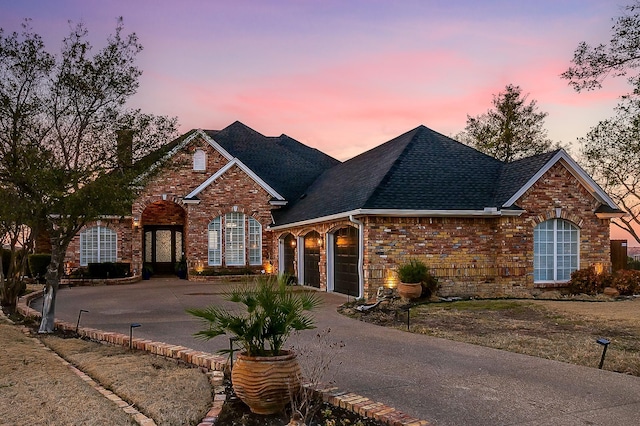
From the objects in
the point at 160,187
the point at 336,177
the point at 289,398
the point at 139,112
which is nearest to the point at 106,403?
the point at 289,398

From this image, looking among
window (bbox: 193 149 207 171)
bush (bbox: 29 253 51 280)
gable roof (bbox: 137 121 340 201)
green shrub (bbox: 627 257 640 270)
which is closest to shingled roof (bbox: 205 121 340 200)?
gable roof (bbox: 137 121 340 201)

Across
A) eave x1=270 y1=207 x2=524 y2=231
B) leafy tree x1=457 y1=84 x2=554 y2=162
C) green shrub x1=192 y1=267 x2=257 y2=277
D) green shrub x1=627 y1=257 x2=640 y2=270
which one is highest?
leafy tree x1=457 y1=84 x2=554 y2=162

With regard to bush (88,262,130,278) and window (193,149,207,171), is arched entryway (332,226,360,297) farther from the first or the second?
bush (88,262,130,278)

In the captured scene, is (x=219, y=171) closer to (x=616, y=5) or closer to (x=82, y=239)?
(x=82, y=239)

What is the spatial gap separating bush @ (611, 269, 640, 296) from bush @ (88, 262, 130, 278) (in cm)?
1914

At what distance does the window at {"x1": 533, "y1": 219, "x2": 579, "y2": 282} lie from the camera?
17016 mm

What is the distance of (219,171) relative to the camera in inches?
973

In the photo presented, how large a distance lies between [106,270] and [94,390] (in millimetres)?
18988

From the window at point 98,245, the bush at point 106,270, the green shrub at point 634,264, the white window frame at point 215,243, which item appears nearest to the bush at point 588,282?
the green shrub at point 634,264

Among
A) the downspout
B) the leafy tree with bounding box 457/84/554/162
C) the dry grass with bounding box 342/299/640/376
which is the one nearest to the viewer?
the dry grass with bounding box 342/299/640/376

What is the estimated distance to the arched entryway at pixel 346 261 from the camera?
1658cm

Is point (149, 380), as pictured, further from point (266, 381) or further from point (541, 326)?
point (541, 326)

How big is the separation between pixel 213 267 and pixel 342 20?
14.1 meters

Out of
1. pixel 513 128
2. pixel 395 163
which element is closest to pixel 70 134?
pixel 395 163
